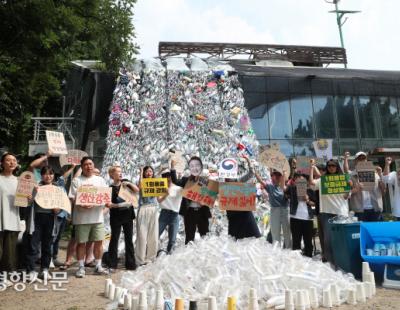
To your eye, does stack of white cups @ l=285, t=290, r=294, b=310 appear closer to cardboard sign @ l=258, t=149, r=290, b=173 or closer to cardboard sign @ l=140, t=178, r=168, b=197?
cardboard sign @ l=140, t=178, r=168, b=197

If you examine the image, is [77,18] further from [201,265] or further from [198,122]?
[201,265]

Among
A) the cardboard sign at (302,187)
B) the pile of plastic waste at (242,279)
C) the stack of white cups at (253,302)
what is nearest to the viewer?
the stack of white cups at (253,302)

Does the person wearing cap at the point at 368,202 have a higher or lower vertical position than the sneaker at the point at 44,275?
higher

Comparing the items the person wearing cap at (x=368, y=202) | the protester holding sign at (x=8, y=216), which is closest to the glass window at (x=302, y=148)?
the person wearing cap at (x=368, y=202)

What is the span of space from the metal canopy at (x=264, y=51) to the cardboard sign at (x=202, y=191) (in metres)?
12.3

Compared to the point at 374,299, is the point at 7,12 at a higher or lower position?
higher

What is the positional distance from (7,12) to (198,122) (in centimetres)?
492

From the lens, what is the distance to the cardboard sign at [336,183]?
6008mm

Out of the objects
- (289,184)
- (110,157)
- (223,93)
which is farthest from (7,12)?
(289,184)

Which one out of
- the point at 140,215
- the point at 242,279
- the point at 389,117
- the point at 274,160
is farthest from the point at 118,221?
the point at 389,117

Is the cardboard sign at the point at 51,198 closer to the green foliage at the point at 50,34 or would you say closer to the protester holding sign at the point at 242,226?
the protester holding sign at the point at 242,226

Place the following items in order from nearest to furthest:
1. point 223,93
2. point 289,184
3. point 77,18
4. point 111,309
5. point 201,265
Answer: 1. point 111,309
2. point 201,265
3. point 289,184
4. point 77,18
5. point 223,93

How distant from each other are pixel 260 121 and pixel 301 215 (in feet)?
23.7

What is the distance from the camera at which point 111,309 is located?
13.4 ft
